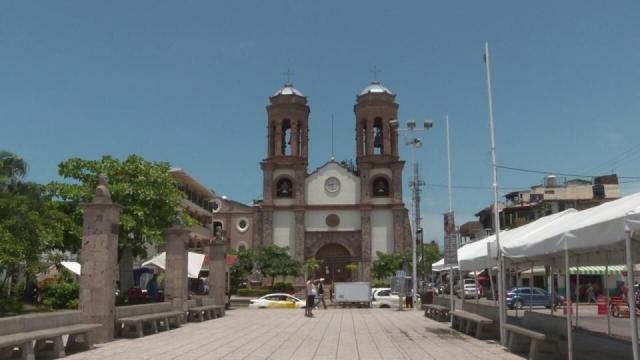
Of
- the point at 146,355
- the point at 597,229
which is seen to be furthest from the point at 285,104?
the point at 597,229

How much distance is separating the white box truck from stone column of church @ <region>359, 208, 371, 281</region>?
17.3 metres

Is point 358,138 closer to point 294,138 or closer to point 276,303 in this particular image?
point 294,138

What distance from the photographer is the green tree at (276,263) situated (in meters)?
53.0

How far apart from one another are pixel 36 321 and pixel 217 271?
17.7m

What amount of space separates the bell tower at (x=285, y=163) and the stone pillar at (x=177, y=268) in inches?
1354

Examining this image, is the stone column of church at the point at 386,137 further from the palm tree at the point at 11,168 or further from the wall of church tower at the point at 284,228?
the palm tree at the point at 11,168

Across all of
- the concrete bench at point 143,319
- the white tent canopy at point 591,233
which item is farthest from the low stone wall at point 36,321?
the white tent canopy at point 591,233

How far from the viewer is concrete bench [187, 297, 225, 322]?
23.5m

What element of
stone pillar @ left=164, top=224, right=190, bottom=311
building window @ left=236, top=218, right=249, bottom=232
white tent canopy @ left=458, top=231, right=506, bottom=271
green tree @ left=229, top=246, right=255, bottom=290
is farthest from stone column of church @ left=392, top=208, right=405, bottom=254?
white tent canopy @ left=458, top=231, right=506, bottom=271

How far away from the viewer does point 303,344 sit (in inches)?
592

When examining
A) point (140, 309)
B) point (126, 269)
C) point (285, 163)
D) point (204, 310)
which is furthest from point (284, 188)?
point (140, 309)

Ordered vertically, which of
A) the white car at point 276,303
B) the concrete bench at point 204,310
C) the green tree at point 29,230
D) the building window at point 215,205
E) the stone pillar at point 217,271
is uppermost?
the building window at point 215,205

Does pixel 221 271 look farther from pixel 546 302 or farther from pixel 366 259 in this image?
pixel 366 259

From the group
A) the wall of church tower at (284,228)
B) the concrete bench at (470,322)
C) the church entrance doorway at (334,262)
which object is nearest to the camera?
the concrete bench at (470,322)
